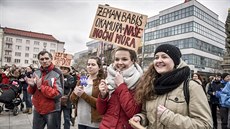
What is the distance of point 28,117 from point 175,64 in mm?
7340

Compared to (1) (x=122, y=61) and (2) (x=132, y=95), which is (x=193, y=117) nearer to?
(2) (x=132, y=95)

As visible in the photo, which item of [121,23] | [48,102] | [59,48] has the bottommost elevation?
[48,102]

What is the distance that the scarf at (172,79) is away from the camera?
7.25 ft

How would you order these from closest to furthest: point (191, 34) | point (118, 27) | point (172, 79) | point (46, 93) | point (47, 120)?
point (172, 79) < point (118, 27) < point (46, 93) < point (47, 120) < point (191, 34)

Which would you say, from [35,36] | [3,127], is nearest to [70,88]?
[3,127]

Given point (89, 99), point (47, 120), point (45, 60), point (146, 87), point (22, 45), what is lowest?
point (47, 120)

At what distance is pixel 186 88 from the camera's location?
7.11 ft

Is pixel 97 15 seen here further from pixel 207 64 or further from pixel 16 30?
pixel 16 30

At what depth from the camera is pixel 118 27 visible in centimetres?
367

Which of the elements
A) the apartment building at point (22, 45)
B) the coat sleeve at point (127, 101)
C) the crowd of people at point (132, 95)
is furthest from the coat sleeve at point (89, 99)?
the apartment building at point (22, 45)

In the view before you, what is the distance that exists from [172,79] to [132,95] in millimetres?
641

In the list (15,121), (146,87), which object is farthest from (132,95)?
(15,121)

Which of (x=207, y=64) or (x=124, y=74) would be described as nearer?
(x=124, y=74)

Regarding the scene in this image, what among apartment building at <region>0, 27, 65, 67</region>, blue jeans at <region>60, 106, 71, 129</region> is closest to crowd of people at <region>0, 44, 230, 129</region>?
blue jeans at <region>60, 106, 71, 129</region>
